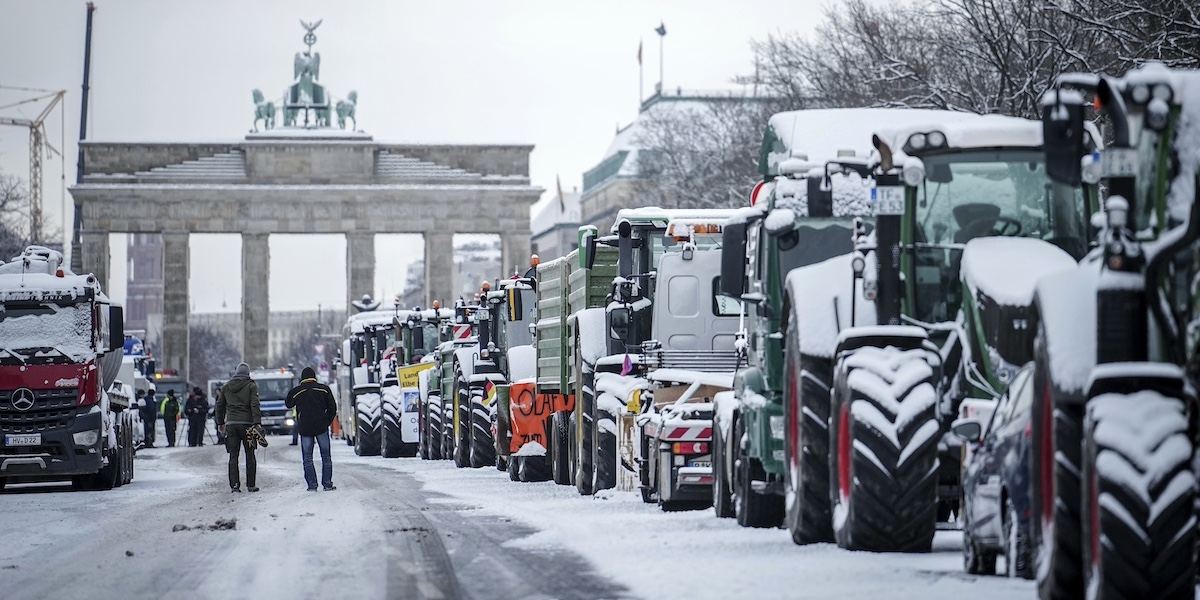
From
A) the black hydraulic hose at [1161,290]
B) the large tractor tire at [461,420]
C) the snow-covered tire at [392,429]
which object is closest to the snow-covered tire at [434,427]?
the large tractor tire at [461,420]

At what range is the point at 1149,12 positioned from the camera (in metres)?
29.5

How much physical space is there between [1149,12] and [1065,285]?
21.5 meters

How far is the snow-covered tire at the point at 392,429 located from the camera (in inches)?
1681

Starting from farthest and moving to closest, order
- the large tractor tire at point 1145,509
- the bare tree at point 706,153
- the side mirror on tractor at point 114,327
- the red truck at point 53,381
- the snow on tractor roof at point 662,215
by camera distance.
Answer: the bare tree at point 706,153 → the side mirror on tractor at point 114,327 → the red truck at point 53,381 → the snow on tractor roof at point 662,215 → the large tractor tire at point 1145,509

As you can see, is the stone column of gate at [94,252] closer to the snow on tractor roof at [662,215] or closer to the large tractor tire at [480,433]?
the large tractor tire at [480,433]

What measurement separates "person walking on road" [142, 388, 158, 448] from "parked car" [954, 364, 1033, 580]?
47440mm

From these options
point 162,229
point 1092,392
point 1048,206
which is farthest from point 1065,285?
point 162,229

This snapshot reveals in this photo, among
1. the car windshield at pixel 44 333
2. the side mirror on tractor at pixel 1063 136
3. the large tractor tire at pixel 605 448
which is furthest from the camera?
the car windshield at pixel 44 333

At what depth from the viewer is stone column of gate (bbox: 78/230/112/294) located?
104062 millimetres

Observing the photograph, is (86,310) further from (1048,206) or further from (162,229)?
(162,229)

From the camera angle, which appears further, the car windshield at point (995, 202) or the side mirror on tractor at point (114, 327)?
the side mirror on tractor at point (114, 327)

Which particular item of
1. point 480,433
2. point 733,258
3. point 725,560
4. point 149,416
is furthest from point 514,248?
point 725,560

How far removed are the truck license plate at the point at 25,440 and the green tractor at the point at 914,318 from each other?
16177 millimetres

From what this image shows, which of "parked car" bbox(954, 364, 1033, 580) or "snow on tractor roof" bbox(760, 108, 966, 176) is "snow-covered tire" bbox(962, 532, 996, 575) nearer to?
"parked car" bbox(954, 364, 1033, 580)
